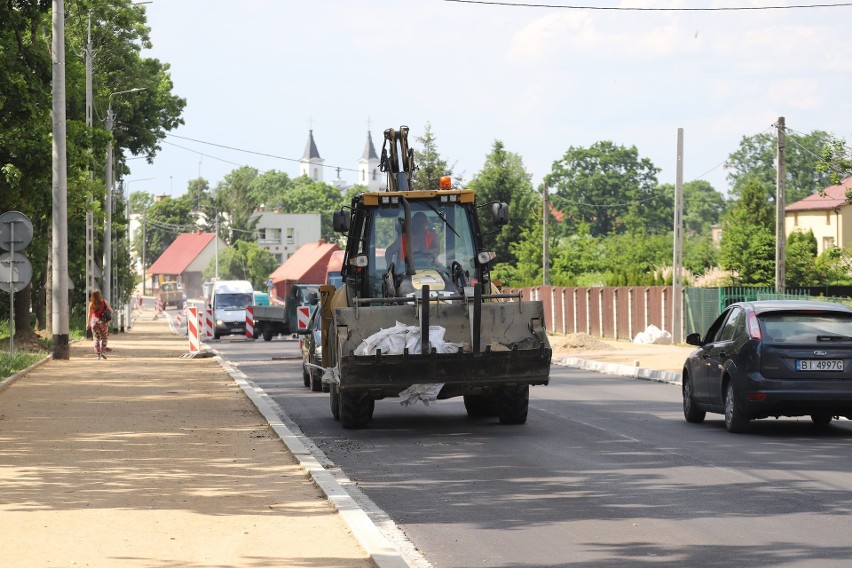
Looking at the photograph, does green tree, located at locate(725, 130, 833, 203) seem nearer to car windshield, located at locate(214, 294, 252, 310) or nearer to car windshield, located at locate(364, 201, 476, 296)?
car windshield, located at locate(214, 294, 252, 310)

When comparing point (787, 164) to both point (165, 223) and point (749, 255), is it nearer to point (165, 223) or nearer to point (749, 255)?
point (749, 255)

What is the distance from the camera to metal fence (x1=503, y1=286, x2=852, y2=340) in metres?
41.6

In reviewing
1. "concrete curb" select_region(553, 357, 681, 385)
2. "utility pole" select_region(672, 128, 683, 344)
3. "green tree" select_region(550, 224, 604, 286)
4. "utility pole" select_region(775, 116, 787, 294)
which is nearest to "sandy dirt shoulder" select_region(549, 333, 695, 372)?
→ "concrete curb" select_region(553, 357, 681, 385)

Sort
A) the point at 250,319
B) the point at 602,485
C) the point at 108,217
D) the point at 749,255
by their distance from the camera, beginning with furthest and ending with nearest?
1. the point at 749,255
2. the point at 108,217
3. the point at 250,319
4. the point at 602,485

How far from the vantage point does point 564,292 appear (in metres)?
56.6

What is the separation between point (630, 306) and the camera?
48.9m

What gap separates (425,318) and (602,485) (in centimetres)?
436

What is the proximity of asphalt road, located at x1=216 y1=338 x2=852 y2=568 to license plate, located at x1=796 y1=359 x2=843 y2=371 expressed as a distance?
0.80 m

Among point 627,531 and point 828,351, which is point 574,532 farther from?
point 828,351

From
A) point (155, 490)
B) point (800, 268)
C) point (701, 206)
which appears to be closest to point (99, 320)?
point (155, 490)

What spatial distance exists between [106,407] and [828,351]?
997 cm

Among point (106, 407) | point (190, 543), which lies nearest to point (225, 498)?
point (190, 543)

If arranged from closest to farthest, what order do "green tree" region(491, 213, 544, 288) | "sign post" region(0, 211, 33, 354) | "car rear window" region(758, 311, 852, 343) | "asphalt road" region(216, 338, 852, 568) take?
"asphalt road" region(216, 338, 852, 568)
"car rear window" region(758, 311, 852, 343)
"sign post" region(0, 211, 33, 354)
"green tree" region(491, 213, 544, 288)

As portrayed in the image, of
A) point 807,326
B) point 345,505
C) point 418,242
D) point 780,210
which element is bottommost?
point 345,505
